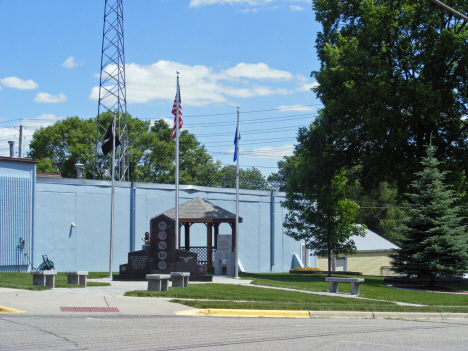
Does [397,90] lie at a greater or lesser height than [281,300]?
greater

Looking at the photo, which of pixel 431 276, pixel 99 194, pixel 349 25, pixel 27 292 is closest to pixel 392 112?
pixel 349 25

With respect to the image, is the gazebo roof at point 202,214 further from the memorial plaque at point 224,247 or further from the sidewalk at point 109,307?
Result: the sidewalk at point 109,307

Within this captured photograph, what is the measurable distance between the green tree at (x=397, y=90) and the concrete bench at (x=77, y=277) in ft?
53.2

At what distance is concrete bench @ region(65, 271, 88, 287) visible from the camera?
18578mm

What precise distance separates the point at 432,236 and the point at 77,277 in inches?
613

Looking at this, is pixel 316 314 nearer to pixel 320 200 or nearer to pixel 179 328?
pixel 179 328

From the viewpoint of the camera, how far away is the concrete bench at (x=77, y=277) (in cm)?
1858

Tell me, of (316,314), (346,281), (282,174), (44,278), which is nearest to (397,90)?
(346,281)

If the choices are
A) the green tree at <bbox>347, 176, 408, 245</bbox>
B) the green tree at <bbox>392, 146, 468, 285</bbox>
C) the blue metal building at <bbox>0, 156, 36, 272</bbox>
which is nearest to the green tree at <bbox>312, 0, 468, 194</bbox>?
the green tree at <bbox>392, 146, 468, 285</bbox>

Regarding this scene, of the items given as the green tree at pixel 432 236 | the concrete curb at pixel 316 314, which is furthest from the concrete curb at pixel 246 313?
the green tree at pixel 432 236

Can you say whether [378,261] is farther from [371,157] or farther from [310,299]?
[310,299]

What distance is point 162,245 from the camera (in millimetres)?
22219

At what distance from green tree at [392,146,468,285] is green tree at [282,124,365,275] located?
5.94m

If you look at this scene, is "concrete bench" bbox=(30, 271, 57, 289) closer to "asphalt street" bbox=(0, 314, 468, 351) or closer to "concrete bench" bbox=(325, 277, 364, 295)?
"asphalt street" bbox=(0, 314, 468, 351)
